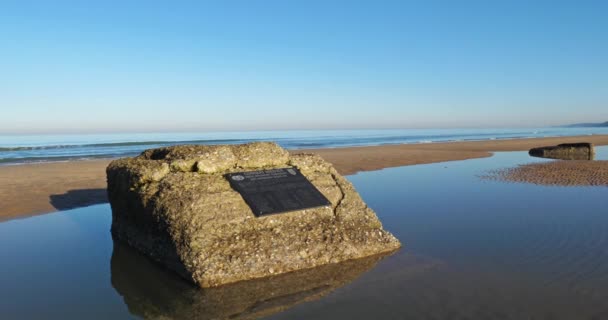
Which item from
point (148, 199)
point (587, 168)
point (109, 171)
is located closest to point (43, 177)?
point (109, 171)

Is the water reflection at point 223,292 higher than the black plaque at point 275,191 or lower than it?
lower

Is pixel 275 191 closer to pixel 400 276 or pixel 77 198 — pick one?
pixel 400 276

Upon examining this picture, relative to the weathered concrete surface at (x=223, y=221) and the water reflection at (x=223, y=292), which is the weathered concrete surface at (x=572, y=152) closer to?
the weathered concrete surface at (x=223, y=221)

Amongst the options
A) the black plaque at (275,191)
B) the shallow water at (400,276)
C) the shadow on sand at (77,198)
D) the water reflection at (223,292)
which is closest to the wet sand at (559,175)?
the shallow water at (400,276)

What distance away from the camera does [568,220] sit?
8.66 metres

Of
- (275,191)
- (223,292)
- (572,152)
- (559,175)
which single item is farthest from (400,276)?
(572,152)

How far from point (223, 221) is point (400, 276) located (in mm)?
2884

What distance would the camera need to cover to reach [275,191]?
24.2ft

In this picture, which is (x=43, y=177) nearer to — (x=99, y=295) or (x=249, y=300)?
(x=99, y=295)

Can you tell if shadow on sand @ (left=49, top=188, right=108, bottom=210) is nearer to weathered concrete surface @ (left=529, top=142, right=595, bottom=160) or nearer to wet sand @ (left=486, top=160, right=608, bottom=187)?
wet sand @ (left=486, top=160, right=608, bottom=187)

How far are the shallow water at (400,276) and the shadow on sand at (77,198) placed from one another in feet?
7.06

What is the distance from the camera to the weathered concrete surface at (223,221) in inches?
237

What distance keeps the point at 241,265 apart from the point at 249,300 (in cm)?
79

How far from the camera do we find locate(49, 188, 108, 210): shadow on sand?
12087 millimetres
